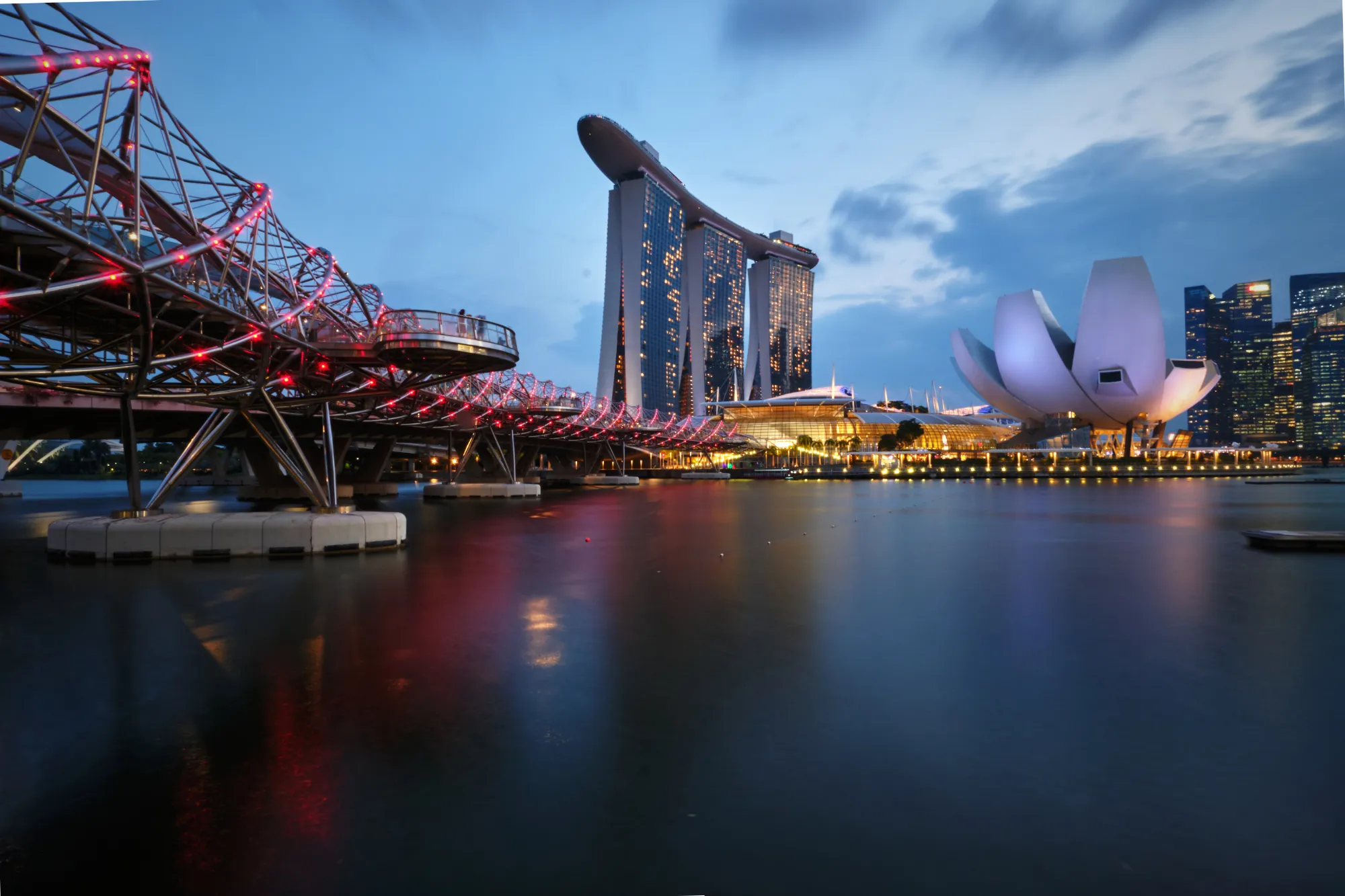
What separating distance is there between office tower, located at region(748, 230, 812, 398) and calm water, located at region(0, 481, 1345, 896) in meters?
170

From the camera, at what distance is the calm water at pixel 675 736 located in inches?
132

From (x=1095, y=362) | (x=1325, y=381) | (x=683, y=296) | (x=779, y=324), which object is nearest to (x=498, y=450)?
(x=1095, y=362)

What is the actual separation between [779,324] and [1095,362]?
4290 inches

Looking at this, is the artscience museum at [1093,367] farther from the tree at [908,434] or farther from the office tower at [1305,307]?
the office tower at [1305,307]

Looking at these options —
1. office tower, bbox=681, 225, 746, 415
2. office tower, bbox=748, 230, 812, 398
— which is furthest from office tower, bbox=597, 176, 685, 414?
office tower, bbox=748, 230, 812, 398

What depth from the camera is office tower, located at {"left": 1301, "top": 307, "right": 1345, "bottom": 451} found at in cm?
12538

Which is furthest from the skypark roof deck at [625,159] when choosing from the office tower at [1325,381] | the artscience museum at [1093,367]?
the office tower at [1325,381]

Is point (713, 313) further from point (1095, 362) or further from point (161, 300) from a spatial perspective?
point (161, 300)

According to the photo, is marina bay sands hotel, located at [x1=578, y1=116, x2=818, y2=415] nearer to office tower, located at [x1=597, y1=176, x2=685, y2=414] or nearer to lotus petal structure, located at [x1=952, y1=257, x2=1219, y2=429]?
office tower, located at [x1=597, y1=176, x2=685, y2=414]

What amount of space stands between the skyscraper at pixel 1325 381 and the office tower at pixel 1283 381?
1574 centimetres

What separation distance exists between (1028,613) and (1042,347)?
289 ft

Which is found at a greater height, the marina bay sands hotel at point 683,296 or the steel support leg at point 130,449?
Result: the marina bay sands hotel at point 683,296

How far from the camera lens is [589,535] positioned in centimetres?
1938

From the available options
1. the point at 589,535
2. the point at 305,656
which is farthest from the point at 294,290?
the point at 305,656
